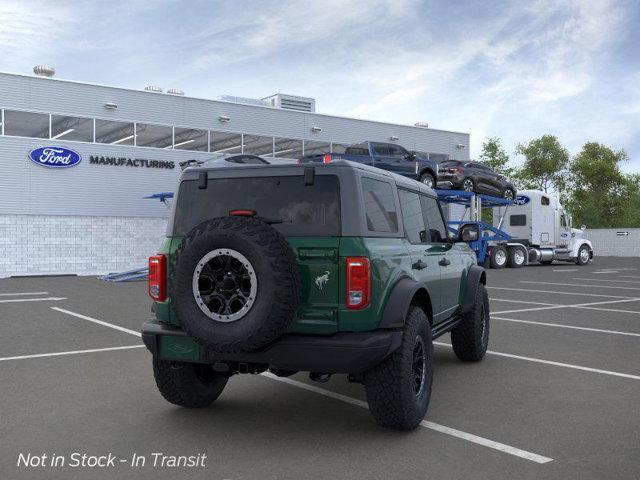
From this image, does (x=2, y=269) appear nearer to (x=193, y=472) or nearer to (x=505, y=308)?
(x=505, y=308)

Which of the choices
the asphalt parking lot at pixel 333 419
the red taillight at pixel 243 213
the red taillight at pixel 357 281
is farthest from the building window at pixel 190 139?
the red taillight at pixel 357 281

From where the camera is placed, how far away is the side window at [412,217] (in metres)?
5.67

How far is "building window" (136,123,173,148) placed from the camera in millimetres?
27859

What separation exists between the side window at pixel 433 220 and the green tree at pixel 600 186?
216 ft

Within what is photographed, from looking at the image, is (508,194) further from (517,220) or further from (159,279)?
(159,279)

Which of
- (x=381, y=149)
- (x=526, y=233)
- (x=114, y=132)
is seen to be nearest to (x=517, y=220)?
(x=526, y=233)

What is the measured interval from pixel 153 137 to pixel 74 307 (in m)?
16.0

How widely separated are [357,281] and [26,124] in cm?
2410

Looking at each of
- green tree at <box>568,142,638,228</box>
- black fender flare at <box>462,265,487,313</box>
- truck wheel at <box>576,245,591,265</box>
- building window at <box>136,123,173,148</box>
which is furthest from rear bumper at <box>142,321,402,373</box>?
green tree at <box>568,142,638,228</box>

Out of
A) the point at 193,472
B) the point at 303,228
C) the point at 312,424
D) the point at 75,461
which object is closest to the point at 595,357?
the point at 312,424

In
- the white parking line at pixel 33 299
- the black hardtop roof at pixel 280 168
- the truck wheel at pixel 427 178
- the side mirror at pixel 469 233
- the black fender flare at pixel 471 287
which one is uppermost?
the truck wheel at pixel 427 178

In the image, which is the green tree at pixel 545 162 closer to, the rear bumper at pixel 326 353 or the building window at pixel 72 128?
the building window at pixel 72 128

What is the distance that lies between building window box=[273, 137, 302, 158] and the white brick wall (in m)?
6.72

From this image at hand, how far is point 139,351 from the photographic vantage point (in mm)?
8180
